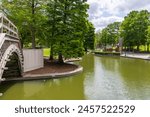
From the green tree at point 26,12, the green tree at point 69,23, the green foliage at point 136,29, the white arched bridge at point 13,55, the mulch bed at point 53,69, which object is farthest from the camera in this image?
the green foliage at point 136,29

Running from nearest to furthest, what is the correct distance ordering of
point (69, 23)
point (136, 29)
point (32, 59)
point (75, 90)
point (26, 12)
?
1. point (75, 90)
2. point (32, 59)
3. point (26, 12)
4. point (69, 23)
5. point (136, 29)

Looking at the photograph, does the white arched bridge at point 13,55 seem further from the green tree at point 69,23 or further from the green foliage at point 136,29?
the green foliage at point 136,29

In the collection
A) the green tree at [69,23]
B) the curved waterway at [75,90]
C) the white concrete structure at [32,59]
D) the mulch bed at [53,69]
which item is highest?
the green tree at [69,23]

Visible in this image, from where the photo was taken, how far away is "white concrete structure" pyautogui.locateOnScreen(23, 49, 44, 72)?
20.5 meters

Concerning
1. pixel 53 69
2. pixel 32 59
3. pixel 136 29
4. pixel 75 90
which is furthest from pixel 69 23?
pixel 136 29

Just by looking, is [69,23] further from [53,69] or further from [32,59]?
[32,59]

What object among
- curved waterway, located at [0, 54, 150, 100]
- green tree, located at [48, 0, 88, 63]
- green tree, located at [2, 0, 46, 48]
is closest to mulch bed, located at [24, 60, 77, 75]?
green tree, located at [48, 0, 88, 63]

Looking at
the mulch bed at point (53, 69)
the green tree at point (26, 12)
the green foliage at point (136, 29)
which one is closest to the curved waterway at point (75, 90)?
the mulch bed at point (53, 69)

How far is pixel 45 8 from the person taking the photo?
26078 mm

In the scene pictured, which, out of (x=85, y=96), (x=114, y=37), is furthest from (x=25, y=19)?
(x=114, y=37)

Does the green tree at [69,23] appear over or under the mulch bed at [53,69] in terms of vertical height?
over

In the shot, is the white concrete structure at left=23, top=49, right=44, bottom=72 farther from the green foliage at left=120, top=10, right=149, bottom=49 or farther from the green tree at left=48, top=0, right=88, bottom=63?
the green foliage at left=120, top=10, right=149, bottom=49

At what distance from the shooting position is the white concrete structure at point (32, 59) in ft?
67.2

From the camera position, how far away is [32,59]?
71.7 ft
